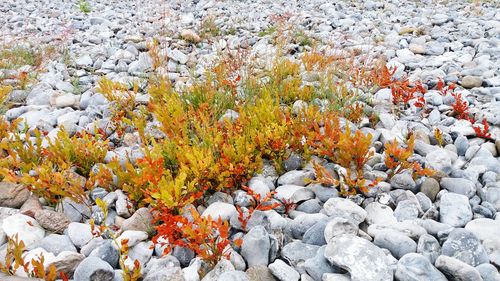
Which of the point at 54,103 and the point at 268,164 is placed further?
the point at 54,103

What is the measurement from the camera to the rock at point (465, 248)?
7.97 ft

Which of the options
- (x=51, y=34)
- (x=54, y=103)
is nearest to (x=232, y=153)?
(x=54, y=103)

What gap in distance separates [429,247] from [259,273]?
3.22 ft

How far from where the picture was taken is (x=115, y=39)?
718cm

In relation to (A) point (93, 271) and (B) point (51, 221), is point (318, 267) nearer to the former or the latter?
(A) point (93, 271)

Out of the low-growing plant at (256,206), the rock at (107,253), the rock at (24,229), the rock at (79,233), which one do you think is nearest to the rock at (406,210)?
the low-growing plant at (256,206)

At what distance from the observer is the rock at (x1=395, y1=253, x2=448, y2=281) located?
228 cm

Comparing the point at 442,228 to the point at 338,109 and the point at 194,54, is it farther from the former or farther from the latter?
the point at 194,54

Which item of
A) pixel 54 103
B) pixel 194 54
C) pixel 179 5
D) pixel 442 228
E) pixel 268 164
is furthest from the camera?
pixel 179 5

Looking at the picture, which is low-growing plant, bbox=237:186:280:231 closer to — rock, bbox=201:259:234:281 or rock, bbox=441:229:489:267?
rock, bbox=201:259:234:281

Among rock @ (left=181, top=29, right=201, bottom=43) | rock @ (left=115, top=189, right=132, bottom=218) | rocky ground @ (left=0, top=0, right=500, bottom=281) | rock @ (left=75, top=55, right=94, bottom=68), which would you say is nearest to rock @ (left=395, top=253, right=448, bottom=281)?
rocky ground @ (left=0, top=0, right=500, bottom=281)

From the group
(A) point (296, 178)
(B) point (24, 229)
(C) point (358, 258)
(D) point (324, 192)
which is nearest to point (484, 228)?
(C) point (358, 258)

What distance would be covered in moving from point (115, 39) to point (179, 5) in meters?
2.79

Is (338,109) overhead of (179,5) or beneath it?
overhead
